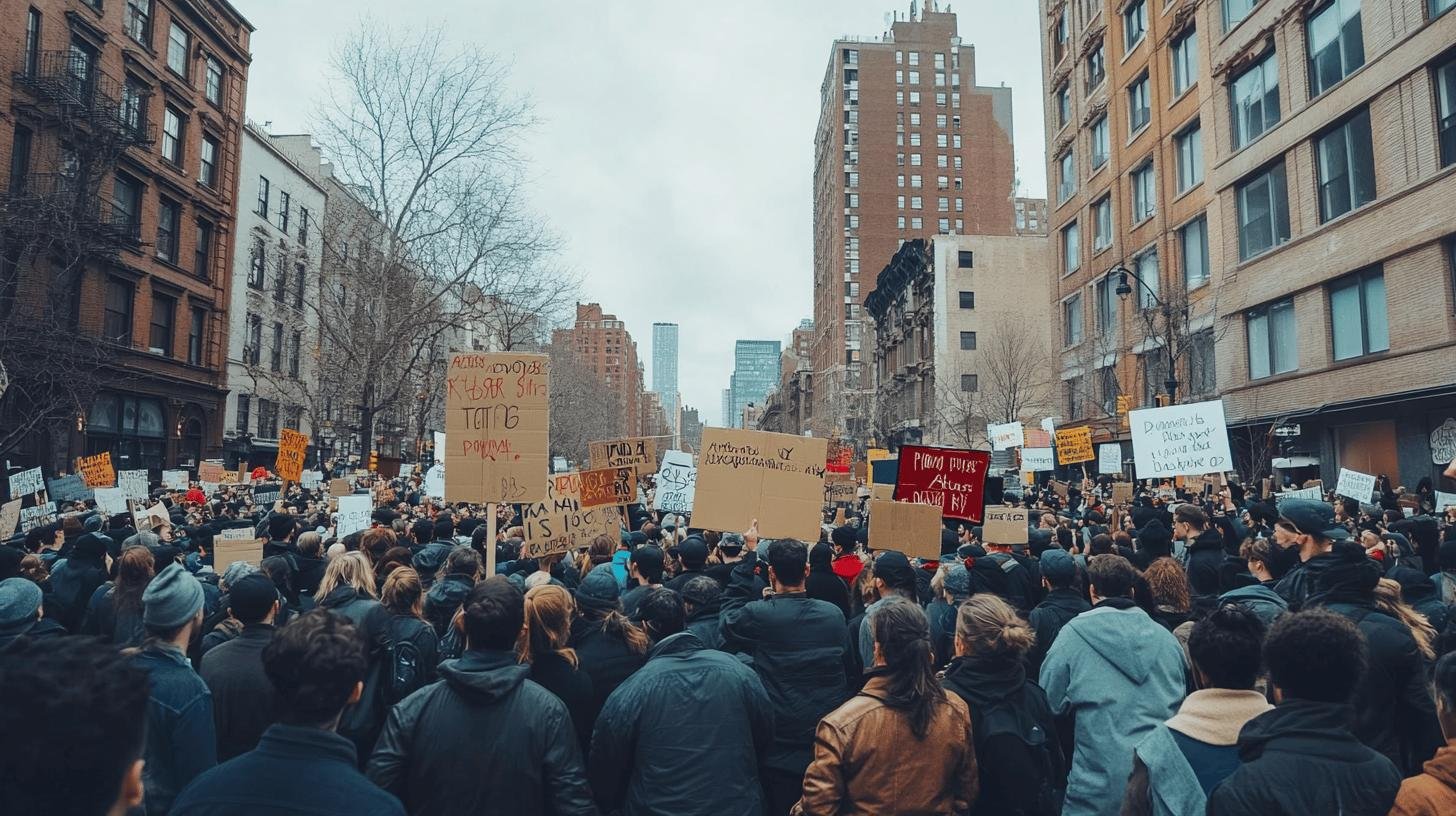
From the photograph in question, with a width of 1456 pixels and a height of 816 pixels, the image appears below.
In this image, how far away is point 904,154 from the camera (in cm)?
10262

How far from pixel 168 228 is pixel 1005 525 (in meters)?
36.2

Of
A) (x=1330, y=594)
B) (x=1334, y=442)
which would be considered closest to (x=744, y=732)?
(x=1330, y=594)

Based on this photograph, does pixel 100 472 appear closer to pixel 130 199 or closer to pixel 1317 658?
pixel 1317 658

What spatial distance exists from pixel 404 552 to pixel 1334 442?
24915mm

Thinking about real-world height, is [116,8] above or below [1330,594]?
above

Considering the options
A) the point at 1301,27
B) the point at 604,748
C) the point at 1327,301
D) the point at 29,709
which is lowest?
the point at 604,748

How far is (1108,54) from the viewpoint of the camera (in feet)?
116

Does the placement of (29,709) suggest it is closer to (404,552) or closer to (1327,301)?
(404,552)

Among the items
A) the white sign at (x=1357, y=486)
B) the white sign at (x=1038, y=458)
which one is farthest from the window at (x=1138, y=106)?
the white sign at (x=1357, y=486)

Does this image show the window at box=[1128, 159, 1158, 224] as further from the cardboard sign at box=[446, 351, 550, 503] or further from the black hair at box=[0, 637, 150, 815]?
the black hair at box=[0, 637, 150, 815]

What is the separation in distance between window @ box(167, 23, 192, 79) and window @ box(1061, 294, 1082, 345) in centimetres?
3835

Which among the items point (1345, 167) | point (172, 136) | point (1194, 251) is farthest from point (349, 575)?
A: point (172, 136)

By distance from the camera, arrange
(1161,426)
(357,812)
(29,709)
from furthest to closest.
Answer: (1161,426)
(357,812)
(29,709)

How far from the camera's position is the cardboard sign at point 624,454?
10.4 metres
